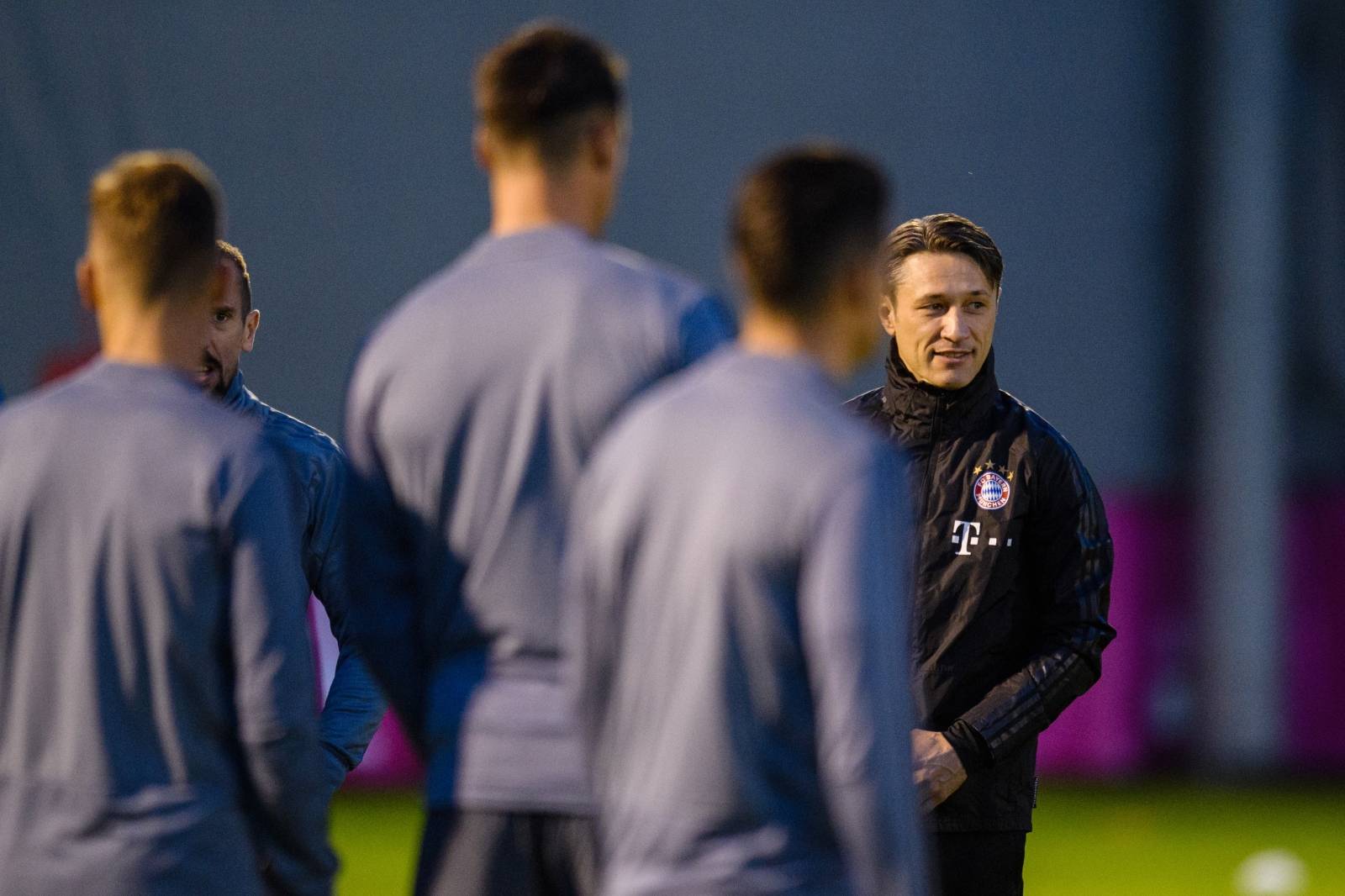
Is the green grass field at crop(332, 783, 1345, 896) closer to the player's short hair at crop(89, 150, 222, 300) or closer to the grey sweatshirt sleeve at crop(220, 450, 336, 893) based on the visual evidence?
the grey sweatshirt sleeve at crop(220, 450, 336, 893)

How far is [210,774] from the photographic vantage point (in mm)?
2607

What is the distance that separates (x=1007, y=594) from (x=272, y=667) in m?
1.67

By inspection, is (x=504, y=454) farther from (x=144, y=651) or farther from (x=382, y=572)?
(x=144, y=651)

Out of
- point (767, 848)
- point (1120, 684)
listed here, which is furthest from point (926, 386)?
point (1120, 684)

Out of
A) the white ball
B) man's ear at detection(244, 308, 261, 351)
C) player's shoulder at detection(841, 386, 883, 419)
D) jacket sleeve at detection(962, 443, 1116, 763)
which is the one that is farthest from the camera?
the white ball

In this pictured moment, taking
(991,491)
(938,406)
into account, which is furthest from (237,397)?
(991,491)

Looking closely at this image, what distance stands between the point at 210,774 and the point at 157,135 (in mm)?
10807

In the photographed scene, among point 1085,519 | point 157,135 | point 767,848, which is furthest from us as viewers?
point 157,135

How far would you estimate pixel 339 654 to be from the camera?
373 cm

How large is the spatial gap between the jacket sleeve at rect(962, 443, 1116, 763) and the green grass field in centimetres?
497

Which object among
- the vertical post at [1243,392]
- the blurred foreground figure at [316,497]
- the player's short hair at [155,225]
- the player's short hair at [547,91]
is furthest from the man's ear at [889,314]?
the vertical post at [1243,392]

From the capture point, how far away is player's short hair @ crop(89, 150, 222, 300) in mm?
2719

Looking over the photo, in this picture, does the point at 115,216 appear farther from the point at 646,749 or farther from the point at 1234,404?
the point at 1234,404

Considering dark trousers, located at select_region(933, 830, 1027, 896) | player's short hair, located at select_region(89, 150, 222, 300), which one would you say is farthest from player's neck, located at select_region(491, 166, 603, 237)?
dark trousers, located at select_region(933, 830, 1027, 896)
